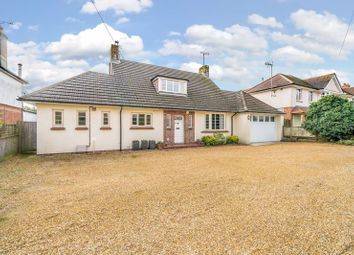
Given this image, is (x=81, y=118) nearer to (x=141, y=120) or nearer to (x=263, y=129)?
(x=141, y=120)

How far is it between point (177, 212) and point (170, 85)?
48.7 ft

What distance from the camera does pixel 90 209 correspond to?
191 inches

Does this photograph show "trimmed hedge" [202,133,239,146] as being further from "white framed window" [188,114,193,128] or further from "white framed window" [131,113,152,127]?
"white framed window" [131,113,152,127]

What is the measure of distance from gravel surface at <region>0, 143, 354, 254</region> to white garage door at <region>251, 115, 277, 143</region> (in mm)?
11845

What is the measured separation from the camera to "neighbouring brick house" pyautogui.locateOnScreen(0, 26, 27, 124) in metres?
18.2

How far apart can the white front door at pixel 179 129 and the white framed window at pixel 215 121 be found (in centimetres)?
248

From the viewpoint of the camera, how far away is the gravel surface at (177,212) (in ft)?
11.2

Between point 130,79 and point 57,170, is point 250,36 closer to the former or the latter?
point 130,79

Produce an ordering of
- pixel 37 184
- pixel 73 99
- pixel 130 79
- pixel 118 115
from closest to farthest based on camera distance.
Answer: pixel 37 184
pixel 73 99
pixel 118 115
pixel 130 79

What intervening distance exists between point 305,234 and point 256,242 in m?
0.94

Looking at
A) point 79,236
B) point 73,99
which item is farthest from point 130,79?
point 79,236

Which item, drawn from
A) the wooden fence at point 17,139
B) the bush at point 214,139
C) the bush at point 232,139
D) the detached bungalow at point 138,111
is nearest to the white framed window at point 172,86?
the detached bungalow at point 138,111

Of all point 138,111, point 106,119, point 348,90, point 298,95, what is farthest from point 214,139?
point 348,90

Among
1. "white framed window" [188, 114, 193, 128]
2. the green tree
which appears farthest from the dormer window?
the green tree
